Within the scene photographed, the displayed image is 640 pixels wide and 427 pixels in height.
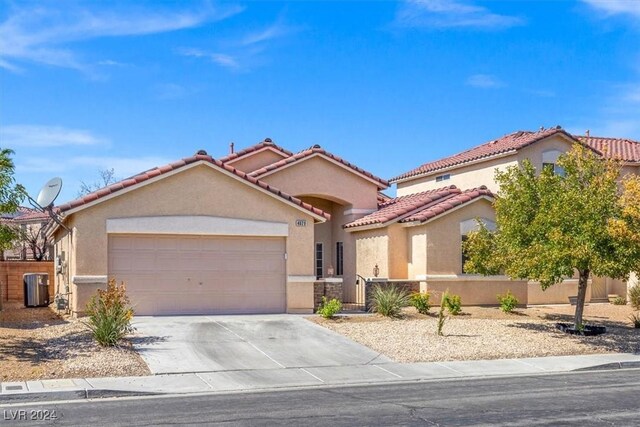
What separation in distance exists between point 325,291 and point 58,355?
10165 mm

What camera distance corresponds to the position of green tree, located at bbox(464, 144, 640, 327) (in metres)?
18.1

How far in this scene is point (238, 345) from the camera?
1736cm

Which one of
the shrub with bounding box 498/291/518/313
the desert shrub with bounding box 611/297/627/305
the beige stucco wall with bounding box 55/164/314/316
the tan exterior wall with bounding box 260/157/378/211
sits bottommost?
the desert shrub with bounding box 611/297/627/305

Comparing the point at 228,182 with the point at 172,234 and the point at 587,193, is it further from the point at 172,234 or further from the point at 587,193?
the point at 587,193

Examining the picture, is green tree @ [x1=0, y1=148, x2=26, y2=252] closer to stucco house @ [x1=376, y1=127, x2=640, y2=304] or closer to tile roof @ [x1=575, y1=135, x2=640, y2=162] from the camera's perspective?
stucco house @ [x1=376, y1=127, x2=640, y2=304]

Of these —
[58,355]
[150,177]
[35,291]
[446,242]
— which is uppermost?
[150,177]

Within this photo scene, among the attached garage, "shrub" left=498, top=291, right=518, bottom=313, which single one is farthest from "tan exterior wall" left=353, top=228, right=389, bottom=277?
"shrub" left=498, top=291, right=518, bottom=313

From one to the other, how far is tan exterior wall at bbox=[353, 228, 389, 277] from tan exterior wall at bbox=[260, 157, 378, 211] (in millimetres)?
1578

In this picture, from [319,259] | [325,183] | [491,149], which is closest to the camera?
[325,183]

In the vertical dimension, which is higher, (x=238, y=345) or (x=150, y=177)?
(x=150, y=177)

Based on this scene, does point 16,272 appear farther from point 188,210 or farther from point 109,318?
point 109,318

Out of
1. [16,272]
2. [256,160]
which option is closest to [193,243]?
[256,160]

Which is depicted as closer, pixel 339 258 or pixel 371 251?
pixel 371 251

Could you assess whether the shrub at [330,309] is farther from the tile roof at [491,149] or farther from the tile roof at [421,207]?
the tile roof at [491,149]
